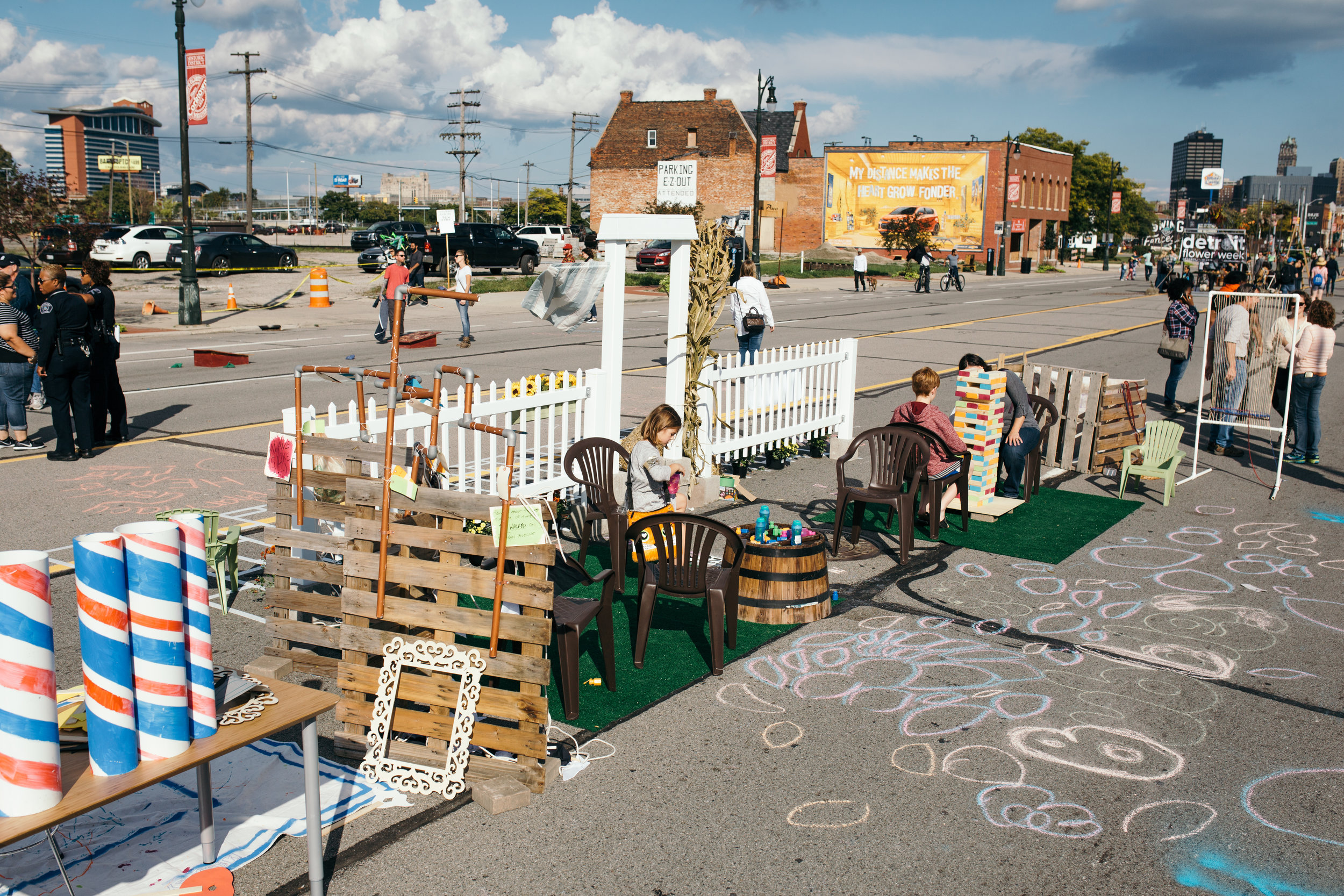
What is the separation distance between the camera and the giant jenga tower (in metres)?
9.00

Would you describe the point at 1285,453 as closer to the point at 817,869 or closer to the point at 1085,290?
the point at 817,869

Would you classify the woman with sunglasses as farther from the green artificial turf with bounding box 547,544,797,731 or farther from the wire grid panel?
the wire grid panel

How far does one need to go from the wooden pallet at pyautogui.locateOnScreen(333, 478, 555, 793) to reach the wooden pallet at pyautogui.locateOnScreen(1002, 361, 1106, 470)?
7810 mm

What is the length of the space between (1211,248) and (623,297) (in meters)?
47.3

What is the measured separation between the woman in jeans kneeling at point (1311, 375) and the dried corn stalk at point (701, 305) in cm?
632

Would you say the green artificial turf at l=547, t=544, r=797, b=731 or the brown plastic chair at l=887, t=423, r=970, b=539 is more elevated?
the brown plastic chair at l=887, t=423, r=970, b=539

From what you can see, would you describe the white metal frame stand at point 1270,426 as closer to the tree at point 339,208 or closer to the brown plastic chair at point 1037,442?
the brown plastic chair at point 1037,442

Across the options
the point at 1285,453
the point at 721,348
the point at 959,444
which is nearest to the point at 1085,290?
the point at 721,348

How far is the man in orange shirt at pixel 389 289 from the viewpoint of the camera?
19.0 meters

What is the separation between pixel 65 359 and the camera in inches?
394

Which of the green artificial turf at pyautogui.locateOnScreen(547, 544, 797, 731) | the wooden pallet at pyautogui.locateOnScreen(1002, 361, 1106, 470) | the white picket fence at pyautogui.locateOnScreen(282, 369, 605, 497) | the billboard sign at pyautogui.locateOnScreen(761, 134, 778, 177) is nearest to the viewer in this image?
the green artificial turf at pyautogui.locateOnScreen(547, 544, 797, 731)

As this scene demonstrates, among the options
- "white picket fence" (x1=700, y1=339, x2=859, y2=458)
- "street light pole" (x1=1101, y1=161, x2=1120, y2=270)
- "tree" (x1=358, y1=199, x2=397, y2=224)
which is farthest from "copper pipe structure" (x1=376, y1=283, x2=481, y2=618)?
"tree" (x1=358, y1=199, x2=397, y2=224)

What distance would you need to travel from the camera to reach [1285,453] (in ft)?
38.9

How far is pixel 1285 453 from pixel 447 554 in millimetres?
10976
